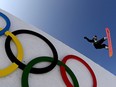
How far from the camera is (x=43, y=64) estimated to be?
2520mm

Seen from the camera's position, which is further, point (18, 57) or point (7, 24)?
point (7, 24)

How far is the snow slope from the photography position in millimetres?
2242

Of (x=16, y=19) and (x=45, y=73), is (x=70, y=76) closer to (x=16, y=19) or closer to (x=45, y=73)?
(x=45, y=73)

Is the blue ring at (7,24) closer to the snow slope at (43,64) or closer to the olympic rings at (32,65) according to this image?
the snow slope at (43,64)

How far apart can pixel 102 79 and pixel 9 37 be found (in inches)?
54.3

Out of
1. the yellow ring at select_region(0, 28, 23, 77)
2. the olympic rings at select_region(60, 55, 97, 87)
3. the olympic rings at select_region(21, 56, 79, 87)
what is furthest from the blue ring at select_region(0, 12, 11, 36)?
the olympic rings at select_region(60, 55, 97, 87)

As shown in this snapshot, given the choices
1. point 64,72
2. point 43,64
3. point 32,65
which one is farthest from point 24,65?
point 64,72

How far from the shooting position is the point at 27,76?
2.20 m

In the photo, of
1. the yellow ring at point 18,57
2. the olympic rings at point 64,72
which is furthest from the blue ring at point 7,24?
the olympic rings at point 64,72

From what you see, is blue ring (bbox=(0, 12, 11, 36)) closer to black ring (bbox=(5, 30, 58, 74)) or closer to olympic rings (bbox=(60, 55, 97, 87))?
black ring (bbox=(5, 30, 58, 74))

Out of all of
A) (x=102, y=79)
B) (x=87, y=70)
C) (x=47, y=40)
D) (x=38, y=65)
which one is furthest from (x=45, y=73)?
(x=102, y=79)

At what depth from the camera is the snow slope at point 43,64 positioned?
88.3 inches

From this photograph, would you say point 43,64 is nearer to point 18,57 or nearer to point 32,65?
point 32,65

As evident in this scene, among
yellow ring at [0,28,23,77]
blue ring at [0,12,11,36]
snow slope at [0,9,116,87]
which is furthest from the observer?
blue ring at [0,12,11,36]
